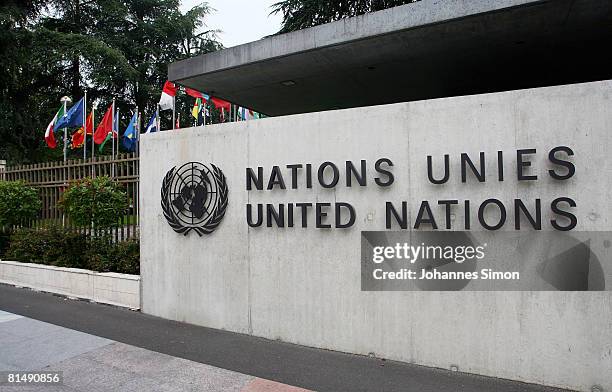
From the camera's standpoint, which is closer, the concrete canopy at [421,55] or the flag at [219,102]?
the concrete canopy at [421,55]

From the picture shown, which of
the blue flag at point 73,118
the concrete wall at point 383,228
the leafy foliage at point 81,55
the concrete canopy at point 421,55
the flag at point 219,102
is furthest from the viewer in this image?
the leafy foliage at point 81,55

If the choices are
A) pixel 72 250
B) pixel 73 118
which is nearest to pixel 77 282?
pixel 72 250

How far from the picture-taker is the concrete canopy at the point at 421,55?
18.9ft

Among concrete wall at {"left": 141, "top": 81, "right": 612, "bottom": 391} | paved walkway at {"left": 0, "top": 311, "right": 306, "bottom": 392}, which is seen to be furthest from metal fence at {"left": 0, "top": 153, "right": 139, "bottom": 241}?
paved walkway at {"left": 0, "top": 311, "right": 306, "bottom": 392}

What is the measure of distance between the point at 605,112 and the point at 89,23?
29440 millimetres

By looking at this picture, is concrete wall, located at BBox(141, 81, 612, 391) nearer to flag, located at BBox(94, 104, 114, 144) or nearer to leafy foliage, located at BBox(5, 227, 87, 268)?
leafy foliage, located at BBox(5, 227, 87, 268)

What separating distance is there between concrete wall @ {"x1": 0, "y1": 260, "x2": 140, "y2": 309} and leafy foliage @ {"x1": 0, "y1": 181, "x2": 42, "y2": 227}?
1040 millimetres

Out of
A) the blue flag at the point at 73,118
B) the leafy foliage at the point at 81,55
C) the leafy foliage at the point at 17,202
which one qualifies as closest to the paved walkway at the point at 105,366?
the leafy foliage at the point at 17,202

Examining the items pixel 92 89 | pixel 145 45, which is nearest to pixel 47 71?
pixel 92 89

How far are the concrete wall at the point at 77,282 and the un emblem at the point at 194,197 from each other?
58.3 inches

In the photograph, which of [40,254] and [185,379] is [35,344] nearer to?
[185,379]

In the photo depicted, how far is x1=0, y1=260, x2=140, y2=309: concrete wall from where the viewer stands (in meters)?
7.23

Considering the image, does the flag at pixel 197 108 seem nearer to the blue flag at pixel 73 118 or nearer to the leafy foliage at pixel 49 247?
the blue flag at pixel 73 118

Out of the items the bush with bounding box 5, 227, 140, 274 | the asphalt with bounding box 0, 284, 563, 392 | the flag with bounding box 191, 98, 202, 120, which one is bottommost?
the asphalt with bounding box 0, 284, 563, 392
